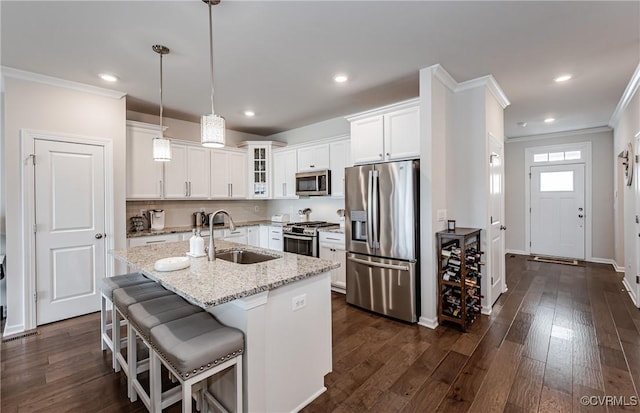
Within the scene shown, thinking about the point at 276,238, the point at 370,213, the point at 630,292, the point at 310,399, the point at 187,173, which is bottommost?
the point at 310,399

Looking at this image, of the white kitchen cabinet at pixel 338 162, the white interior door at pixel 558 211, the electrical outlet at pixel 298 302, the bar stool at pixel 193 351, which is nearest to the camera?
the bar stool at pixel 193 351

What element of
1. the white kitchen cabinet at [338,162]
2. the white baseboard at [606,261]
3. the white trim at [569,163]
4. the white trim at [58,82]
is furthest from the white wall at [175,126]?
the white baseboard at [606,261]

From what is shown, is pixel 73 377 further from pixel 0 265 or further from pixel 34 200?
pixel 34 200

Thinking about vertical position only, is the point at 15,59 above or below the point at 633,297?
above

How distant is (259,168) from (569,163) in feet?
20.5

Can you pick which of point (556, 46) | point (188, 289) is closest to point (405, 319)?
point (188, 289)

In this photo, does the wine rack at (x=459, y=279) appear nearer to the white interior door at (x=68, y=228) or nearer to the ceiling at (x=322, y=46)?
the ceiling at (x=322, y=46)

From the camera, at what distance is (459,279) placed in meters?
3.04

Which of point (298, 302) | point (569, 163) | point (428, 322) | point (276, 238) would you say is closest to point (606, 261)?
point (569, 163)

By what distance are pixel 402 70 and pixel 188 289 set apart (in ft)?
9.31

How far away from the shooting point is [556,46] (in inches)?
101

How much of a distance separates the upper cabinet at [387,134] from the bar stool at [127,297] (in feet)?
8.38

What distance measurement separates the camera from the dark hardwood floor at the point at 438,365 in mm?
1955

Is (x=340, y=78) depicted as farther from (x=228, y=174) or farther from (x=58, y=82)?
(x=58, y=82)
